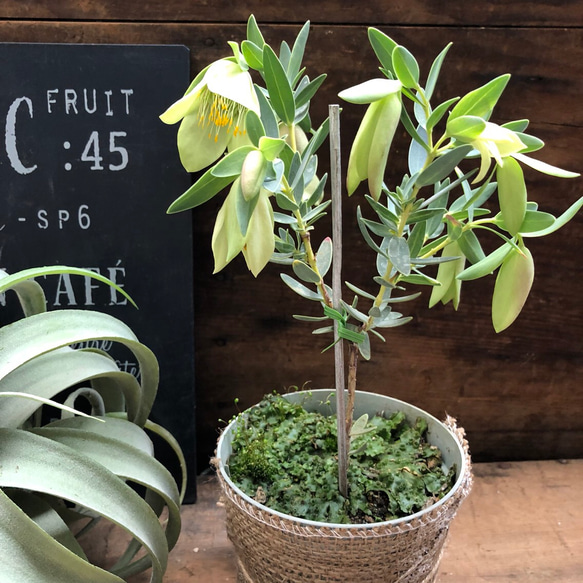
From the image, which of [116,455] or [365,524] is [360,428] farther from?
[116,455]

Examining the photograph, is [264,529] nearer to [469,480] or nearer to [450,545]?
[469,480]

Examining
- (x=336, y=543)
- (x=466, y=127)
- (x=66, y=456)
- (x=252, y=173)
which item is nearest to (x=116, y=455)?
(x=66, y=456)

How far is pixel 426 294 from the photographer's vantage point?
0.85 meters

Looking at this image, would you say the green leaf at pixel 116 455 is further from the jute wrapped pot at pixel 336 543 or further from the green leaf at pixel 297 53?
the green leaf at pixel 297 53

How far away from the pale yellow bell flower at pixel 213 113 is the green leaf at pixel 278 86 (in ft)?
0.05

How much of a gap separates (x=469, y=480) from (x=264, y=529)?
0.21 meters

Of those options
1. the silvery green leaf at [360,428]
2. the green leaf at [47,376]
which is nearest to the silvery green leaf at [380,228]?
the silvery green leaf at [360,428]

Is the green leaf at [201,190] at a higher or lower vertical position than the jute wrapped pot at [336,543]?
higher

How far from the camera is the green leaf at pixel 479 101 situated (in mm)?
412

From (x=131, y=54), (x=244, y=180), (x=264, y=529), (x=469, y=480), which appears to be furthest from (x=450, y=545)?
(x=131, y=54)

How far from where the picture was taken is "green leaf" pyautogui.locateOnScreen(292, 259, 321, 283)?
516 mm

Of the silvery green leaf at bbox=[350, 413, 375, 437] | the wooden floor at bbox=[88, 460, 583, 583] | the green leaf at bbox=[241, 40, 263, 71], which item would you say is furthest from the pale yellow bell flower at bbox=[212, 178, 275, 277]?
the wooden floor at bbox=[88, 460, 583, 583]

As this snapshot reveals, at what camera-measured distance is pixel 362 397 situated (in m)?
0.72

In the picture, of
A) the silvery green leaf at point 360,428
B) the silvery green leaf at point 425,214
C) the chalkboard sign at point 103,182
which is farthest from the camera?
the chalkboard sign at point 103,182
